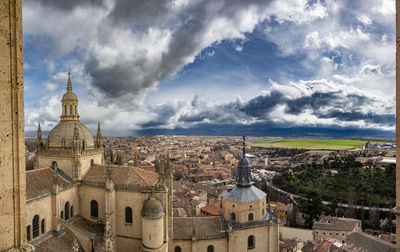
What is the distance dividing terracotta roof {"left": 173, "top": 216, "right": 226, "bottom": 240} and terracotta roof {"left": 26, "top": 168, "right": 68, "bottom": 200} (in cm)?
1212

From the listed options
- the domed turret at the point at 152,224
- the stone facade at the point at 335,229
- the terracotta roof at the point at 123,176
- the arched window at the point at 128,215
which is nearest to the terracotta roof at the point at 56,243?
the arched window at the point at 128,215

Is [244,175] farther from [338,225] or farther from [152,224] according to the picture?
[338,225]

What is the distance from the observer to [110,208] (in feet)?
75.5

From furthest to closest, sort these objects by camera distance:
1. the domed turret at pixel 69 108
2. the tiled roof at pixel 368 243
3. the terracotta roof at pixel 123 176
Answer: the tiled roof at pixel 368 243 < the domed turret at pixel 69 108 < the terracotta roof at pixel 123 176

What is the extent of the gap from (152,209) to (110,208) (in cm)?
467

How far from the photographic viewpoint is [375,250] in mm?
36031

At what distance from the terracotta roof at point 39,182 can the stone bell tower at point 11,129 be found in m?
16.3

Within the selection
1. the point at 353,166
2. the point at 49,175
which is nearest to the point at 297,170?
the point at 353,166

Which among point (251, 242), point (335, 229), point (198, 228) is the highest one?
point (198, 228)

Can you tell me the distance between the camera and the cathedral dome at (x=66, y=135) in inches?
1032

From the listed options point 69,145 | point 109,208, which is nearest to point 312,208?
point 109,208

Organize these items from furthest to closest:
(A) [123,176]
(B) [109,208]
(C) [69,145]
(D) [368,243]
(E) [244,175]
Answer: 1. (D) [368,243]
2. (E) [244,175]
3. (C) [69,145]
4. (A) [123,176]
5. (B) [109,208]

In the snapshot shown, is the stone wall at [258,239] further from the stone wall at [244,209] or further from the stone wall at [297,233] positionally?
the stone wall at [297,233]

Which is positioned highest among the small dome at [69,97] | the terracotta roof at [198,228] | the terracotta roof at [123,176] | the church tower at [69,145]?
the small dome at [69,97]
